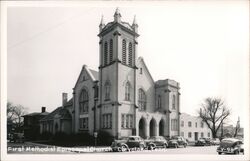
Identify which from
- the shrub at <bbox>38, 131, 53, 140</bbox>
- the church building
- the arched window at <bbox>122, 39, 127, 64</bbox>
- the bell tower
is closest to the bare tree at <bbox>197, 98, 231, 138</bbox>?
the church building

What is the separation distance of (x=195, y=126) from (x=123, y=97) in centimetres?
258

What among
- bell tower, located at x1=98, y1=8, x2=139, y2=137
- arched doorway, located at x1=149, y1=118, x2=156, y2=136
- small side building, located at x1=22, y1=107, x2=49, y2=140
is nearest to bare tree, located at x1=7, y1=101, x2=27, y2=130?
small side building, located at x1=22, y1=107, x2=49, y2=140

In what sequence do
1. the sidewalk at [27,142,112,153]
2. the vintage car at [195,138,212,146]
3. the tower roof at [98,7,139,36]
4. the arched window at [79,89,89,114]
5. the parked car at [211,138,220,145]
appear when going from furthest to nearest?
the arched window at [79,89,89,114] < the parked car at [211,138,220,145] < the vintage car at [195,138,212,146] < the sidewalk at [27,142,112,153] < the tower roof at [98,7,139,36]

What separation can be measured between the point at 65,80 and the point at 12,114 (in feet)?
6.25

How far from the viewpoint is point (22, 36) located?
9383 mm

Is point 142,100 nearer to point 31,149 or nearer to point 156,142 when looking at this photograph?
point 156,142

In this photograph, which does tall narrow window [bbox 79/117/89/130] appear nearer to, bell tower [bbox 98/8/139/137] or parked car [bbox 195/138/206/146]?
bell tower [bbox 98/8/139/137]

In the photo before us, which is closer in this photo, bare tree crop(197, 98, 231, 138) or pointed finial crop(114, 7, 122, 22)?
pointed finial crop(114, 7, 122, 22)

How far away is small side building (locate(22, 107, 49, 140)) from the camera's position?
10055 mm

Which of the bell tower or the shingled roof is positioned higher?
the bell tower

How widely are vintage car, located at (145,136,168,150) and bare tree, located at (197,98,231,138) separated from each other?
1.54 meters

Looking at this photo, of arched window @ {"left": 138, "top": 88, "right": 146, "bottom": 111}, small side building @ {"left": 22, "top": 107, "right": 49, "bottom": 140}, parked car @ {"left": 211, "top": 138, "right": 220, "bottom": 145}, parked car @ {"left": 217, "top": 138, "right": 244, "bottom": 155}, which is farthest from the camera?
arched window @ {"left": 138, "top": 88, "right": 146, "bottom": 111}

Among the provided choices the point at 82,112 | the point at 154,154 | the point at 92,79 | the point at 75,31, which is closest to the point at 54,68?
the point at 75,31

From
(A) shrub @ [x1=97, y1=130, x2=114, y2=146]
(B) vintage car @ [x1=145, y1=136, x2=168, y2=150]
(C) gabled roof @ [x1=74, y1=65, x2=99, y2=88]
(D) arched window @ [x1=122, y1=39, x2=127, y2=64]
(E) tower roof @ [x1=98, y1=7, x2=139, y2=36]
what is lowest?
(B) vintage car @ [x1=145, y1=136, x2=168, y2=150]
